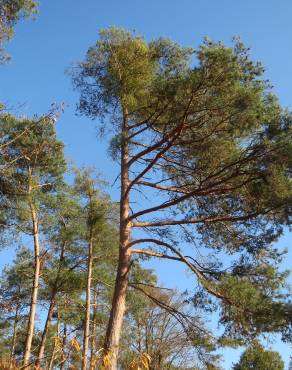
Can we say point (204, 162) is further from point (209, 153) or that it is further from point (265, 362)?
point (265, 362)

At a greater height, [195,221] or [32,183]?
[32,183]

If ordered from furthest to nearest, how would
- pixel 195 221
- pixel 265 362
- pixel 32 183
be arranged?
pixel 265 362 → pixel 32 183 → pixel 195 221

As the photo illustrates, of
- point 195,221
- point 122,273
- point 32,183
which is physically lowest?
point 122,273

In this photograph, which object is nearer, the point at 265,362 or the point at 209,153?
the point at 209,153

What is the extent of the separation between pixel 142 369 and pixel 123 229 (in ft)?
14.3

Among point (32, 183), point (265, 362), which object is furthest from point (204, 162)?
point (265, 362)

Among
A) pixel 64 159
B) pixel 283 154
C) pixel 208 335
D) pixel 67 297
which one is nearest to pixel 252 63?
pixel 283 154

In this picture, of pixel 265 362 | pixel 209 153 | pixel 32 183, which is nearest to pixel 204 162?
pixel 209 153

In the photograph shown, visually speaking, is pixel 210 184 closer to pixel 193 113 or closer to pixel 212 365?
pixel 193 113

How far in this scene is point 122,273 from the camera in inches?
382

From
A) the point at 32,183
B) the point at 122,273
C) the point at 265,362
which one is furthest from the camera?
the point at 265,362

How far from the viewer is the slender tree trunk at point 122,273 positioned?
890 cm

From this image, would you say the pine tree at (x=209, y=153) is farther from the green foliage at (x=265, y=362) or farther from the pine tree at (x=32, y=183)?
the green foliage at (x=265, y=362)

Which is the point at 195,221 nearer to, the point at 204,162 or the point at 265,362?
the point at 204,162
